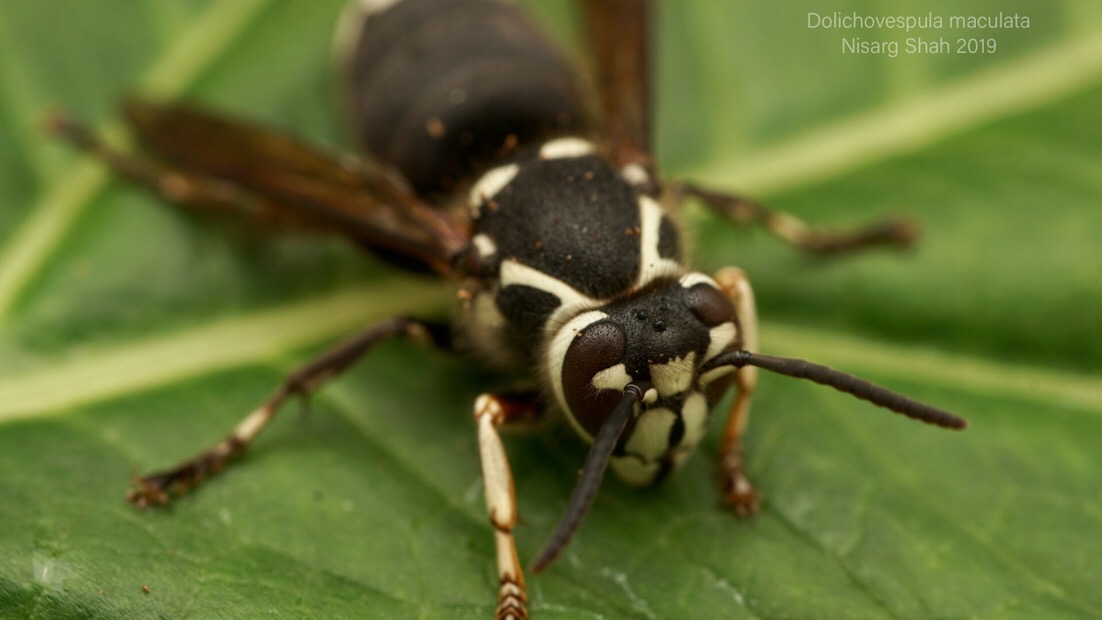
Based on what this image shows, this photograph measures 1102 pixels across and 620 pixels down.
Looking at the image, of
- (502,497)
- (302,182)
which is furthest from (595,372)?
(302,182)

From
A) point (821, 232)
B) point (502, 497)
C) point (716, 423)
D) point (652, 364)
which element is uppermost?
point (652, 364)

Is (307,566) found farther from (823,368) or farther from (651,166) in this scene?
(651,166)

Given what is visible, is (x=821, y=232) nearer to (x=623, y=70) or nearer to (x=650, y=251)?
(x=623, y=70)

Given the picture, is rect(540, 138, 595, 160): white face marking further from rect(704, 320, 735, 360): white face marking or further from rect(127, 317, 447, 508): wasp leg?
rect(704, 320, 735, 360): white face marking

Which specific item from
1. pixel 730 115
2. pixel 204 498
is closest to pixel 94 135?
pixel 204 498

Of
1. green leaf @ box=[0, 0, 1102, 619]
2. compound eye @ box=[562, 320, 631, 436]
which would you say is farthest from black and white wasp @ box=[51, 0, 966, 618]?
green leaf @ box=[0, 0, 1102, 619]

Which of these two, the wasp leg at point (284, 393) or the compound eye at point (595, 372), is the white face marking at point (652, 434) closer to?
the compound eye at point (595, 372)
